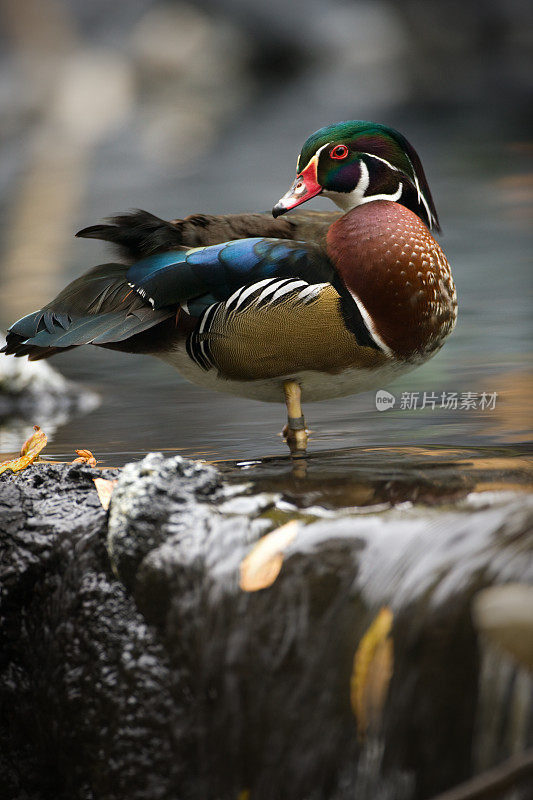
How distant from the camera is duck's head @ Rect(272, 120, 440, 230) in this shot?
214 cm

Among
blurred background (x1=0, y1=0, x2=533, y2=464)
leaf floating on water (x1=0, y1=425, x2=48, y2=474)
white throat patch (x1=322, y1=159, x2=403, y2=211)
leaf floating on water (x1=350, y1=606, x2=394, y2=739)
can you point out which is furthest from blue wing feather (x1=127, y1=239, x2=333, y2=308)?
blurred background (x1=0, y1=0, x2=533, y2=464)

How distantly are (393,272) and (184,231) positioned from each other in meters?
0.47

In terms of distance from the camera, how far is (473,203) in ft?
25.9

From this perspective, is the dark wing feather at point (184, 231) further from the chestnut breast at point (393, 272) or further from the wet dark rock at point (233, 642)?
the wet dark rock at point (233, 642)

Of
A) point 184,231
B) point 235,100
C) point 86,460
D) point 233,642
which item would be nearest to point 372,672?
point 233,642

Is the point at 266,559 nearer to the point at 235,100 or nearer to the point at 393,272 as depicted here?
the point at 393,272

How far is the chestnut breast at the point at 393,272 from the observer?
2092 millimetres

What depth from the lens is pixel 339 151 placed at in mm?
2146

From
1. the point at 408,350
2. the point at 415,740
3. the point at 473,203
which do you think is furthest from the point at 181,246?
the point at 473,203

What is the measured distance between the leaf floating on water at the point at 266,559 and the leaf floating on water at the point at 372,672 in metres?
0.17

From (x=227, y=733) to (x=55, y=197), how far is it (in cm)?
765

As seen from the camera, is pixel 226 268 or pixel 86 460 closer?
pixel 86 460

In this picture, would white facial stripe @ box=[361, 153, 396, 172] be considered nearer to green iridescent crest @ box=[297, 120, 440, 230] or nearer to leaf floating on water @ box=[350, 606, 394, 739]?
green iridescent crest @ box=[297, 120, 440, 230]

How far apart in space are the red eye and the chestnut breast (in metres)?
0.12
